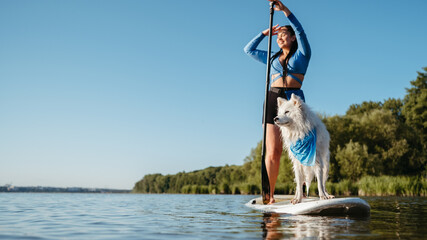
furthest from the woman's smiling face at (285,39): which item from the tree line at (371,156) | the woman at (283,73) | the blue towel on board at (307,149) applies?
the tree line at (371,156)

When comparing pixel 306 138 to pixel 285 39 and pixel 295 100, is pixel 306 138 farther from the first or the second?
pixel 285 39

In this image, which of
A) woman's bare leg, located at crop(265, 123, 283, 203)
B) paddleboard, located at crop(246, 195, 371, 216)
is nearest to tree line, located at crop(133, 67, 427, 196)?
woman's bare leg, located at crop(265, 123, 283, 203)

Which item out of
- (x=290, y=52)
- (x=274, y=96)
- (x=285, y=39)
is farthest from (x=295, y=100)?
(x=285, y=39)

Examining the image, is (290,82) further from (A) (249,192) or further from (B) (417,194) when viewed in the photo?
(A) (249,192)

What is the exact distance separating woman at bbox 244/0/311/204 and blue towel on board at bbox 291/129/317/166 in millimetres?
799

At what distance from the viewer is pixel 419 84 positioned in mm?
46281

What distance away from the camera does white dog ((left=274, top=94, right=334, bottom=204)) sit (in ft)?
15.5

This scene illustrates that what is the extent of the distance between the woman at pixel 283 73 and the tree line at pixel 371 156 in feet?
52.3

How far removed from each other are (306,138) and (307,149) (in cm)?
15

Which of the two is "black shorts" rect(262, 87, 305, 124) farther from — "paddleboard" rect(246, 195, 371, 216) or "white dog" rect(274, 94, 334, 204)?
"paddleboard" rect(246, 195, 371, 216)

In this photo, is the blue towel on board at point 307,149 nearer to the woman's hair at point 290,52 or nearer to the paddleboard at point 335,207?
the paddleboard at point 335,207

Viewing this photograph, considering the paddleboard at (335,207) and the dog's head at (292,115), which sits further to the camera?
the dog's head at (292,115)

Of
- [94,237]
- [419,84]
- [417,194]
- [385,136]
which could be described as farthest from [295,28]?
[419,84]

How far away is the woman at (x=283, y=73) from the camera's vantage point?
5270 millimetres
